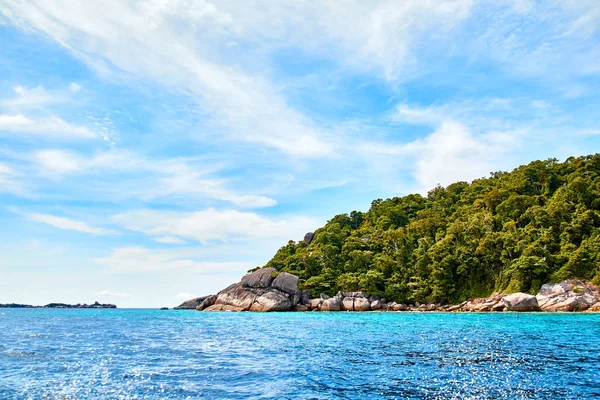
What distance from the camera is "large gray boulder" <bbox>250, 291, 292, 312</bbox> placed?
7931 centimetres

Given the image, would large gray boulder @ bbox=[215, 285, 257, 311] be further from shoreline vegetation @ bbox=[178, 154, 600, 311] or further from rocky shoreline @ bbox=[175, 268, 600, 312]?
shoreline vegetation @ bbox=[178, 154, 600, 311]

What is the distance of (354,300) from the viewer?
77125 millimetres

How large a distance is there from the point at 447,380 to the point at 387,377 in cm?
205

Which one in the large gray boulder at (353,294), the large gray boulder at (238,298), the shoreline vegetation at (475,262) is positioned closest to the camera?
the shoreline vegetation at (475,262)

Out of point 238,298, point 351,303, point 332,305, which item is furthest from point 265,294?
point 351,303

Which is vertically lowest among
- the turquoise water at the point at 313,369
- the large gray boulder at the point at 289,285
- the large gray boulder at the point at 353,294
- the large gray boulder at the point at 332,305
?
the turquoise water at the point at 313,369

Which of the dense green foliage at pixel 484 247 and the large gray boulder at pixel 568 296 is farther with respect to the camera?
the dense green foliage at pixel 484 247

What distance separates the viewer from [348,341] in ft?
82.2

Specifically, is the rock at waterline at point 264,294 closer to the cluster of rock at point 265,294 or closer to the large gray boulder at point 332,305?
the cluster of rock at point 265,294

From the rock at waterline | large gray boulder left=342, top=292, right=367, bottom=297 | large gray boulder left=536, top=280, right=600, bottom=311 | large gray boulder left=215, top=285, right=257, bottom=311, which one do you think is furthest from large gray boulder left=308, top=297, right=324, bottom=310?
large gray boulder left=536, top=280, right=600, bottom=311

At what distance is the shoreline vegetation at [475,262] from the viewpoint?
61.9 meters

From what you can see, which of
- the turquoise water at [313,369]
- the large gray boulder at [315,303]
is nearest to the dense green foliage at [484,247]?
the large gray boulder at [315,303]

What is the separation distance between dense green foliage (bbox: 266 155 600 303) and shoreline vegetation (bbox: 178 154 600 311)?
21 cm

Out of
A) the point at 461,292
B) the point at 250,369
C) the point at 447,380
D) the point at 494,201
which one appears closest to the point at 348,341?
the point at 250,369
